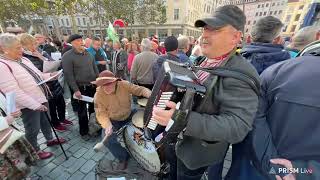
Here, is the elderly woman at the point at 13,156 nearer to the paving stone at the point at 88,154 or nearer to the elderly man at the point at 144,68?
the paving stone at the point at 88,154

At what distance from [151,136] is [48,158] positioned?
2.82 meters

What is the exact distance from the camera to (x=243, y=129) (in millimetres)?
1213

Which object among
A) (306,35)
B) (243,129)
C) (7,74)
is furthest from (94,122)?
(306,35)

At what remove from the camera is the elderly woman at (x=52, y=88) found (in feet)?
11.8

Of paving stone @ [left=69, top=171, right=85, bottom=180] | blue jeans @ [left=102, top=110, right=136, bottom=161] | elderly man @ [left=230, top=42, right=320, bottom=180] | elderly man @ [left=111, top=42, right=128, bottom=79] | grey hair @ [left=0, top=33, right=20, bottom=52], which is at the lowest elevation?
paving stone @ [left=69, top=171, right=85, bottom=180]

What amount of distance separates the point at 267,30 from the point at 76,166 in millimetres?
3823

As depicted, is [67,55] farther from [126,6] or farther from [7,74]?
[126,6]

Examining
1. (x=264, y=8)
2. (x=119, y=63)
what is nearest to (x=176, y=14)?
(x=119, y=63)

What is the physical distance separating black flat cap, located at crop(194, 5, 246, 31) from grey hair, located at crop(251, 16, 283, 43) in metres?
1.32

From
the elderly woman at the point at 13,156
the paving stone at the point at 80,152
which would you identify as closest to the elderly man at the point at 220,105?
the elderly woman at the point at 13,156

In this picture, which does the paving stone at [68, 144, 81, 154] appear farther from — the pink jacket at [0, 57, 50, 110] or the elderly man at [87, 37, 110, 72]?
the elderly man at [87, 37, 110, 72]

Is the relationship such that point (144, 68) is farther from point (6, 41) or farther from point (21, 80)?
point (6, 41)

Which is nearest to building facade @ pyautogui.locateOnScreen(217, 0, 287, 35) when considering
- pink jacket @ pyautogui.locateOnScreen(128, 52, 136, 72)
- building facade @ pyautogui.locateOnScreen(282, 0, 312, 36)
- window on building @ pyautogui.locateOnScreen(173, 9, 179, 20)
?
building facade @ pyautogui.locateOnScreen(282, 0, 312, 36)

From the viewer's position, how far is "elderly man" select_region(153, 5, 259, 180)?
1.20 meters
